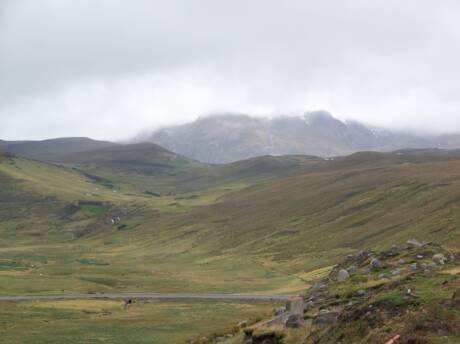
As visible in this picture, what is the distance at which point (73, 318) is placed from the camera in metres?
73.2

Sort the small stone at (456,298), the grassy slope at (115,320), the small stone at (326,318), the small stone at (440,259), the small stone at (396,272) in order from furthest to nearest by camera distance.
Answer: the grassy slope at (115,320) < the small stone at (440,259) < the small stone at (396,272) < the small stone at (326,318) < the small stone at (456,298)

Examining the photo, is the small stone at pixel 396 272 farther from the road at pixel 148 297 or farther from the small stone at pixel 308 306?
the road at pixel 148 297

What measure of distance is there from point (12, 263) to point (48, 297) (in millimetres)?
66961

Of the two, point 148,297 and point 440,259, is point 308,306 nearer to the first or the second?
point 440,259

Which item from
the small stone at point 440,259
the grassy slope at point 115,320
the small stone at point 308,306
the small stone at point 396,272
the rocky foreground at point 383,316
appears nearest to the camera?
the rocky foreground at point 383,316

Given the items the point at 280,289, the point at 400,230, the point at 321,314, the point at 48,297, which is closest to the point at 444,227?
the point at 400,230

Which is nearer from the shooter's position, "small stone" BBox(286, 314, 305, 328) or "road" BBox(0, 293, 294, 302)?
"small stone" BBox(286, 314, 305, 328)

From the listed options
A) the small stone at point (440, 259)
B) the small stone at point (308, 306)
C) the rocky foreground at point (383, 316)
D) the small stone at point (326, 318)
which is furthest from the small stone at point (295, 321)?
the small stone at point (440, 259)

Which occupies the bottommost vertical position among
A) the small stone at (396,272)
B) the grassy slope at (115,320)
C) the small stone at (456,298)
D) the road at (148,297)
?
the road at (148,297)

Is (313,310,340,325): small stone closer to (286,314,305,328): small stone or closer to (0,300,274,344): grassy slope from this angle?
(286,314,305,328): small stone

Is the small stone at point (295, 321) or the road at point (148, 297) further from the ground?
the small stone at point (295, 321)

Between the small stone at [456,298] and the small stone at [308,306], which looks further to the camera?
the small stone at [308,306]

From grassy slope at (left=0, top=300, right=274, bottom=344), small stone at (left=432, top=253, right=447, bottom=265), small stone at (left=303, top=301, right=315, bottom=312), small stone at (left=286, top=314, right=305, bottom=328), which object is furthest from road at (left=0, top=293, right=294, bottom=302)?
small stone at (left=286, top=314, right=305, bottom=328)

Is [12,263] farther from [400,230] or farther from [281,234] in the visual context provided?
[400,230]
